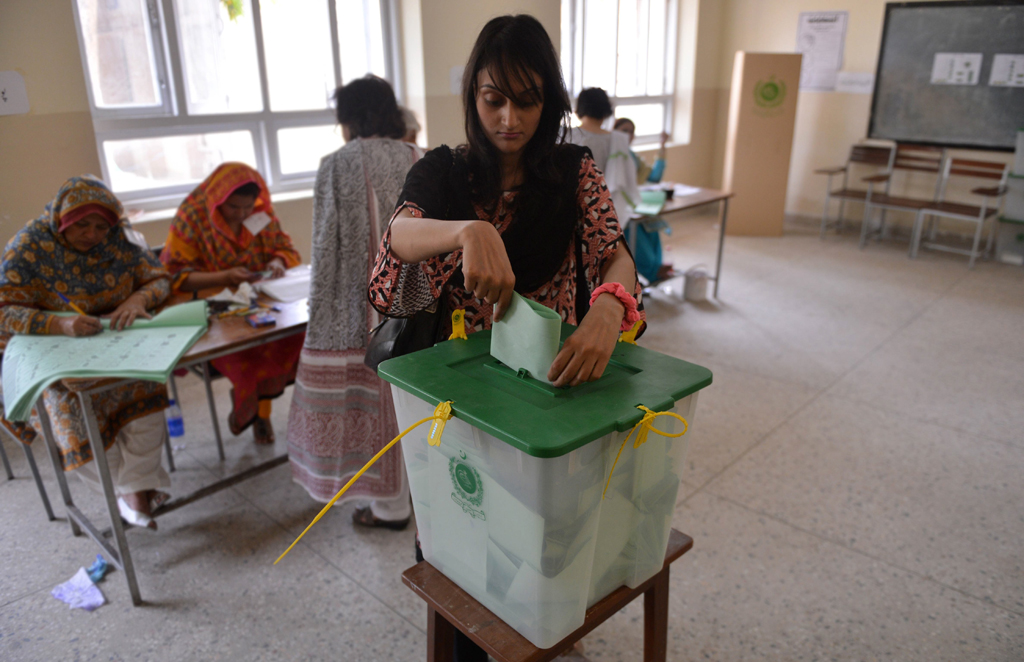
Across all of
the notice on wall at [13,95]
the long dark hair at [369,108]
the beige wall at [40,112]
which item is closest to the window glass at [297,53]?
the beige wall at [40,112]

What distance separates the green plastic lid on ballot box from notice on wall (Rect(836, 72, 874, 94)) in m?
6.32

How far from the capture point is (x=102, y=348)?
1.85 m

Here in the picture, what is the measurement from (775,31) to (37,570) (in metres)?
7.06

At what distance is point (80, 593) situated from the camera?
1.97m

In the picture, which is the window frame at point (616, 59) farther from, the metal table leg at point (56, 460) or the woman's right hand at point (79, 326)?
the metal table leg at point (56, 460)

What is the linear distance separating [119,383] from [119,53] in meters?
2.40

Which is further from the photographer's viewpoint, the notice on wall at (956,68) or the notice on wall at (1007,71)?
the notice on wall at (956,68)

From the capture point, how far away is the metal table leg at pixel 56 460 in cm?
201

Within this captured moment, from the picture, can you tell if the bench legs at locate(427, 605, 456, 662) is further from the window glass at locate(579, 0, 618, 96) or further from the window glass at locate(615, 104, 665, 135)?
the window glass at locate(615, 104, 665, 135)

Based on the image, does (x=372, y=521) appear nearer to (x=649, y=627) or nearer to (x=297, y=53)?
(x=649, y=627)

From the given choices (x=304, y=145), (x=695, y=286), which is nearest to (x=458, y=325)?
(x=304, y=145)

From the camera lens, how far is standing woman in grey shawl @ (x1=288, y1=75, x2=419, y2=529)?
1910 millimetres

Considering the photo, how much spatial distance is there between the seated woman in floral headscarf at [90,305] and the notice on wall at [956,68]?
6.20 metres

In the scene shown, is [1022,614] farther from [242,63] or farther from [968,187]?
[968,187]
